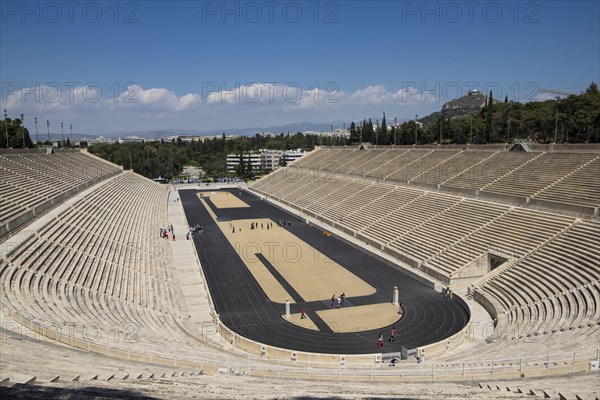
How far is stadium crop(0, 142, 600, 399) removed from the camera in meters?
10.3

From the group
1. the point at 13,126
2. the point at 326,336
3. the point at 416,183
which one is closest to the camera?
the point at 326,336

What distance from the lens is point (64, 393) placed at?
646 cm

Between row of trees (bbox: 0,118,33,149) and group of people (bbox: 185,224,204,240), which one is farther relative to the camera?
row of trees (bbox: 0,118,33,149)

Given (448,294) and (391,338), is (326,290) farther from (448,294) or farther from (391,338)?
(391,338)

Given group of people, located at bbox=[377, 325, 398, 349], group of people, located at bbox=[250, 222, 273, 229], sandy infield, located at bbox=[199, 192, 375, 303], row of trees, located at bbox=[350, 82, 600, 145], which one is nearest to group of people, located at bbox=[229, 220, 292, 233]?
group of people, located at bbox=[250, 222, 273, 229]

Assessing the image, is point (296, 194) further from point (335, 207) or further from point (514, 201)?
point (514, 201)

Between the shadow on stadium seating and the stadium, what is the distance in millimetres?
60

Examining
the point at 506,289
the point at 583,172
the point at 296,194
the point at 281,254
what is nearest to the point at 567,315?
the point at 506,289

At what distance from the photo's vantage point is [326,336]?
1814cm

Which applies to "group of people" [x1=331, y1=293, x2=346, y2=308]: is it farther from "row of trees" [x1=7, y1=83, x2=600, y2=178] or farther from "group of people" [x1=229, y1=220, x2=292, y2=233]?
"row of trees" [x1=7, y1=83, x2=600, y2=178]

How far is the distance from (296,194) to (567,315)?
4355 centimetres

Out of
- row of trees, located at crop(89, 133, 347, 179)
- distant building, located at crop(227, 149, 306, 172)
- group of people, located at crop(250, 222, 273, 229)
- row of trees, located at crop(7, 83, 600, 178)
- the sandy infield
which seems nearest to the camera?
the sandy infield

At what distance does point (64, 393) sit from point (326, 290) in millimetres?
18099

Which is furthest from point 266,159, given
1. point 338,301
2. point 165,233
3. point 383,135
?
point 338,301
